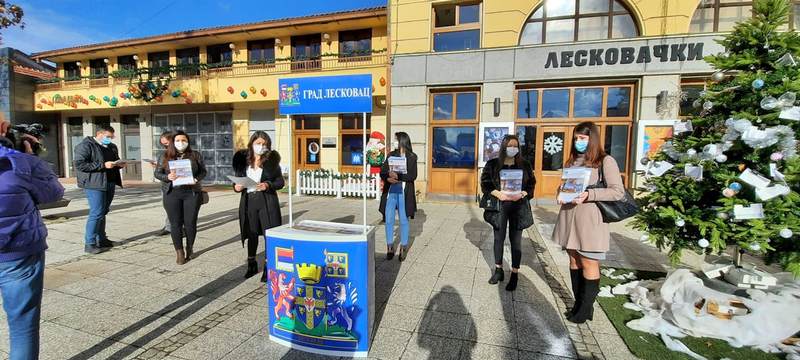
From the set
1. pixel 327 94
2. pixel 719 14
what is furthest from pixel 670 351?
pixel 719 14

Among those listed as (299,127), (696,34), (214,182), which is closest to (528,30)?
(696,34)

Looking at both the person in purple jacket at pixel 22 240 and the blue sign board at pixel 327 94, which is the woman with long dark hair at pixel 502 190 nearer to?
the blue sign board at pixel 327 94

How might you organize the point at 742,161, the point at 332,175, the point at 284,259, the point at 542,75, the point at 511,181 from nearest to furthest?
1. the point at 284,259
2. the point at 742,161
3. the point at 511,181
4. the point at 542,75
5. the point at 332,175

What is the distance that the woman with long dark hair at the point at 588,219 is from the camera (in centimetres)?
298

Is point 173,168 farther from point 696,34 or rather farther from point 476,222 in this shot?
point 696,34

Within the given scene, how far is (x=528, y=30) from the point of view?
9750 mm

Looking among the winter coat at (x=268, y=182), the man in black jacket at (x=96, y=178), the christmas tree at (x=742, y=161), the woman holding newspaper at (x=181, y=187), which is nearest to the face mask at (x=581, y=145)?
the christmas tree at (x=742, y=161)

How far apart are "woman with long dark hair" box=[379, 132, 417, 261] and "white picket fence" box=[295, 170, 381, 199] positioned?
5.67 meters

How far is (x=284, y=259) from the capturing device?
104 inches

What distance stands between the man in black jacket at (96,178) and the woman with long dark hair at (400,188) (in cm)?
421

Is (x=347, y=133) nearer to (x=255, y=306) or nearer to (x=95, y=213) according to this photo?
(x=95, y=213)

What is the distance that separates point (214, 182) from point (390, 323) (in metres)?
15.3

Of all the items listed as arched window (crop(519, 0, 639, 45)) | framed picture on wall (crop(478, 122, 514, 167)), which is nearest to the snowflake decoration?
framed picture on wall (crop(478, 122, 514, 167))

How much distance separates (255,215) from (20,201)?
6.90 feet
